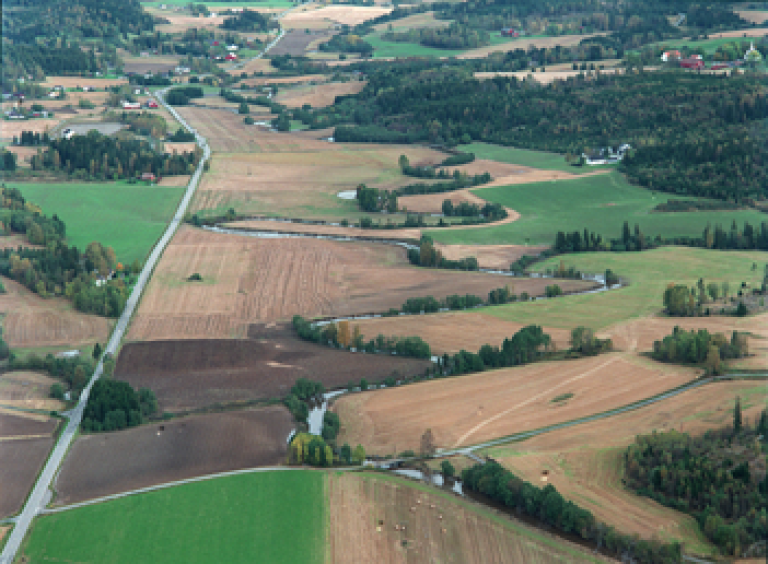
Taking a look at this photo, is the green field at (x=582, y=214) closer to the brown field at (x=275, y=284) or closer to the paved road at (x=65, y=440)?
the brown field at (x=275, y=284)

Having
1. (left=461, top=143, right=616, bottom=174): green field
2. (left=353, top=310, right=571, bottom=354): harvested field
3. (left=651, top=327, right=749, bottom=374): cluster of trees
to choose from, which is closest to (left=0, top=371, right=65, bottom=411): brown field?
(left=353, top=310, right=571, bottom=354): harvested field

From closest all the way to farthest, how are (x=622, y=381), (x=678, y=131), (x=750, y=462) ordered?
(x=750, y=462)
(x=622, y=381)
(x=678, y=131)

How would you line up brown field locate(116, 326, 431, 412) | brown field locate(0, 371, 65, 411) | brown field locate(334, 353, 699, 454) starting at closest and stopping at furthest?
brown field locate(334, 353, 699, 454), brown field locate(0, 371, 65, 411), brown field locate(116, 326, 431, 412)

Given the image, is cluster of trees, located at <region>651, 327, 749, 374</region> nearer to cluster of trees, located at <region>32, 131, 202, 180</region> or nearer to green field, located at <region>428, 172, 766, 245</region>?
green field, located at <region>428, 172, 766, 245</region>

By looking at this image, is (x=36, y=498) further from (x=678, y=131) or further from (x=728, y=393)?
(x=678, y=131)

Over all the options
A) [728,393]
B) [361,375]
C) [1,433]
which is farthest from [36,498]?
[728,393]

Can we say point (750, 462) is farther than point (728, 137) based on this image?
No

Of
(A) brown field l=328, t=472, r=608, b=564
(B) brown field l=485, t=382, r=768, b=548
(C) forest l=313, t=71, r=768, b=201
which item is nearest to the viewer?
(A) brown field l=328, t=472, r=608, b=564
